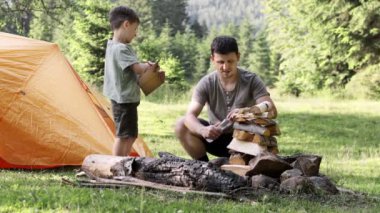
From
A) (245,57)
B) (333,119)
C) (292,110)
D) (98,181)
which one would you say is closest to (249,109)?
(98,181)

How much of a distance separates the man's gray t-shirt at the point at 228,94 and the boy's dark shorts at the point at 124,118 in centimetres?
59

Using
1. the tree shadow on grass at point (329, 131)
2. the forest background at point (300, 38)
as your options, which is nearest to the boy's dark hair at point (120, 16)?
the tree shadow on grass at point (329, 131)

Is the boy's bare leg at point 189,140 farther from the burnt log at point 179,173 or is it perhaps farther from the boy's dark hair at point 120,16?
the boy's dark hair at point 120,16

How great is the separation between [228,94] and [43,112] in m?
1.87

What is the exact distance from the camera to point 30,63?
5.56m

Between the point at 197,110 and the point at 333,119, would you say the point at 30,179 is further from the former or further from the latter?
the point at 333,119

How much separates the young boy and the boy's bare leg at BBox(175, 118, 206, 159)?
415 millimetres

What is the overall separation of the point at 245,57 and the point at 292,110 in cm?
5929

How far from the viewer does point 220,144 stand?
5062 mm

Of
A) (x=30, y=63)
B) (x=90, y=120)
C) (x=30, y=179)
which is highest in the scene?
(x=30, y=63)

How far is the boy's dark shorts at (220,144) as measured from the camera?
4996 millimetres

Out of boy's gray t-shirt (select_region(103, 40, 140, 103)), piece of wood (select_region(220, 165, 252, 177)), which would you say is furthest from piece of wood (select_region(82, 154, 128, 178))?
piece of wood (select_region(220, 165, 252, 177))

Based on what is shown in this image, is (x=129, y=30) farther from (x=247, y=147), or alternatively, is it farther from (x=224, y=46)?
(x=247, y=147)

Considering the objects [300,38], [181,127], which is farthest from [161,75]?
[300,38]
